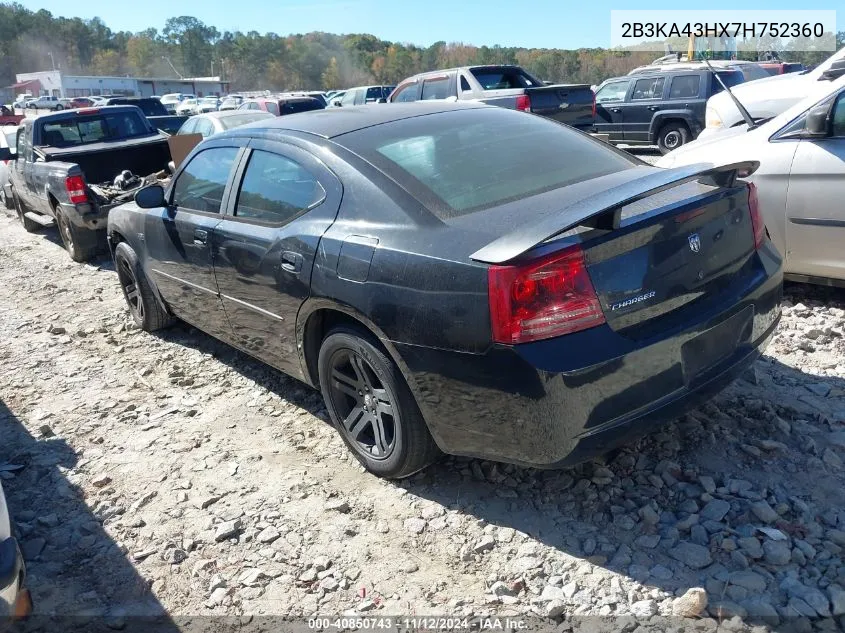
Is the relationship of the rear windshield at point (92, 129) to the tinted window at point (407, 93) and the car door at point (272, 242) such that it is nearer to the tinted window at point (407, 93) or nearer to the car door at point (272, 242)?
the tinted window at point (407, 93)

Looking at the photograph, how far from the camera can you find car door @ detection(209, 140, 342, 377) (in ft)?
11.0

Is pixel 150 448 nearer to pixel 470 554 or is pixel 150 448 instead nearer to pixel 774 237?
pixel 470 554

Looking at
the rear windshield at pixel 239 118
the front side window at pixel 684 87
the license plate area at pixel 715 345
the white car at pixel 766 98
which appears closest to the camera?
the license plate area at pixel 715 345

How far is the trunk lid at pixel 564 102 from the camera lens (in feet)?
38.0

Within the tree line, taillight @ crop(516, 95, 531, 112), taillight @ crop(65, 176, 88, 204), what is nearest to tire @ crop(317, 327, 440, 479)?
taillight @ crop(65, 176, 88, 204)

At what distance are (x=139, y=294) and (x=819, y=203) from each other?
4.86m

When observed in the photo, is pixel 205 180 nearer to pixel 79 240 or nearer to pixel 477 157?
pixel 477 157

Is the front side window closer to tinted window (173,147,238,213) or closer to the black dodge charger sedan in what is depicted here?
the black dodge charger sedan

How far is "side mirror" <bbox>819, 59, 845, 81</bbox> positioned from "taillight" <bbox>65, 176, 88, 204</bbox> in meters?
8.55

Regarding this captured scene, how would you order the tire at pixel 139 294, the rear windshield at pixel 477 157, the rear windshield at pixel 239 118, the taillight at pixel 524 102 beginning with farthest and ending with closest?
the taillight at pixel 524 102 < the rear windshield at pixel 239 118 < the tire at pixel 139 294 < the rear windshield at pixel 477 157

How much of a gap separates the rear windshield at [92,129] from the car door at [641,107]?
9.35 meters

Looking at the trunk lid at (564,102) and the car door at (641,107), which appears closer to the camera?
the trunk lid at (564,102)

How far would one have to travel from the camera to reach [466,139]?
11.8 ft

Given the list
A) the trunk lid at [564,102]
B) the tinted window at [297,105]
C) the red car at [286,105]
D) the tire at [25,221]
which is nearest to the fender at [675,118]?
the trunk lid at [564,102]
